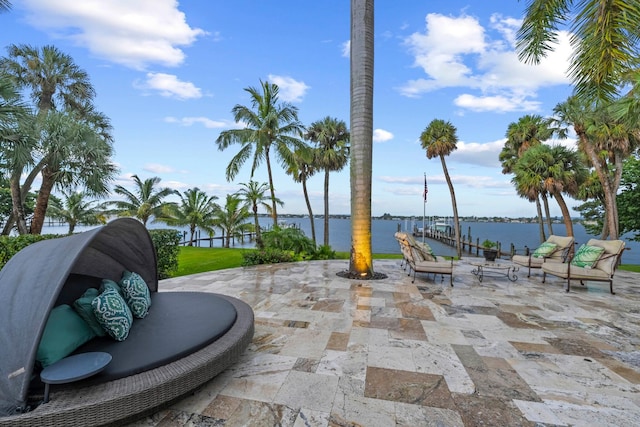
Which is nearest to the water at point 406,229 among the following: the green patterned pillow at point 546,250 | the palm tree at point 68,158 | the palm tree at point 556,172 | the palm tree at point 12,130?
the palm tree at point 556,172

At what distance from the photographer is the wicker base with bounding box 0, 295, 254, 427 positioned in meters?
1.72

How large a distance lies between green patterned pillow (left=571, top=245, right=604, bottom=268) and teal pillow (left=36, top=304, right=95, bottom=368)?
9.15 m

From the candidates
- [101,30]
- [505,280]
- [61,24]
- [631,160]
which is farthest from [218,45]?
[631,160]

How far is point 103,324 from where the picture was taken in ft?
8.27

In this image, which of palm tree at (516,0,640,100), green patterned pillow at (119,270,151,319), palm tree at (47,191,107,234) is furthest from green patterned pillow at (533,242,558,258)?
palm tree at (47,191,107,234)

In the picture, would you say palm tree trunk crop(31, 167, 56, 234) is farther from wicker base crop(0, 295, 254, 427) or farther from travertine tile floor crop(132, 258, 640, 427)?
wicker base crop(0, 295, 254, 427)

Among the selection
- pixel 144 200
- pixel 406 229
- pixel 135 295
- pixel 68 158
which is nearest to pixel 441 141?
pixel 68 158

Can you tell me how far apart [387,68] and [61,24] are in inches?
383

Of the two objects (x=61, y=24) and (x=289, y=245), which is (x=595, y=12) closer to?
(x=289, y=245)

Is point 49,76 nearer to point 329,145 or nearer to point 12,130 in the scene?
point 12,130

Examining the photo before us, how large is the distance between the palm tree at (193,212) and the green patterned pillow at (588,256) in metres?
22.6

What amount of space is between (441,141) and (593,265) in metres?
14.0

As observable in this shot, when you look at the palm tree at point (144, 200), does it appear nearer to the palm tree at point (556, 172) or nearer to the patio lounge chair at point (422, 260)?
the patio lounge chair at point (422, 260)

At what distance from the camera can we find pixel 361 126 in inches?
289
